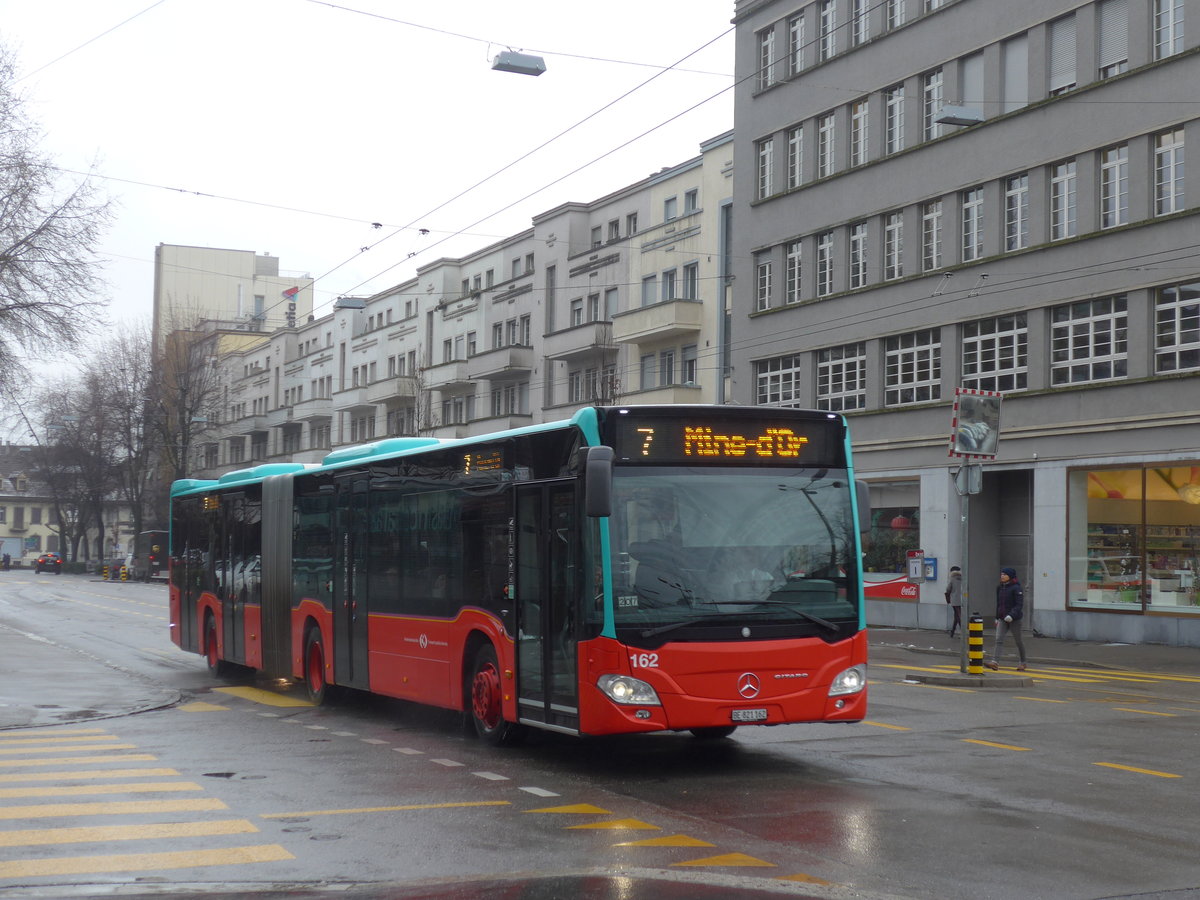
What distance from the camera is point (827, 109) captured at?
40.9 metres

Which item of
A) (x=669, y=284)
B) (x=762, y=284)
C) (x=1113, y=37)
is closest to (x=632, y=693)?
(x=1113, y=37)

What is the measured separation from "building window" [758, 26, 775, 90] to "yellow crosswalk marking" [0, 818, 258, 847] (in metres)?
37.1

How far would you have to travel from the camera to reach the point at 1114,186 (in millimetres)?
31641

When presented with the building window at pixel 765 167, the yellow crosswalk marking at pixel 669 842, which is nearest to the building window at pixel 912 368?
the building window at pixel 765 167

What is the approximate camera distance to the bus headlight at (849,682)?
37.6 ft

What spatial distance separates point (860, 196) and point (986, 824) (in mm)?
32072

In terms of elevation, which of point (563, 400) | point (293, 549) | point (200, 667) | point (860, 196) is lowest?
point (200, 667)

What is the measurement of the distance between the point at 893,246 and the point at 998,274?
14.5 ft

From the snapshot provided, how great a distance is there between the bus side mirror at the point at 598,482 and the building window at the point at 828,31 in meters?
32.3

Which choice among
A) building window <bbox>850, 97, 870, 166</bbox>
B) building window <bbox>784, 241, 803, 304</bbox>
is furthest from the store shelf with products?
building window <bbox>784, 241, 803, 304</bbox>

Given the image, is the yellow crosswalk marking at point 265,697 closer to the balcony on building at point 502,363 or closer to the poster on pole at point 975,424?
the poster on pole at point 975,424

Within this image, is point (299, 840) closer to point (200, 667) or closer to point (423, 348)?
point (200, 667)

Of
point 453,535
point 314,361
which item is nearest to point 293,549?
point 453,535

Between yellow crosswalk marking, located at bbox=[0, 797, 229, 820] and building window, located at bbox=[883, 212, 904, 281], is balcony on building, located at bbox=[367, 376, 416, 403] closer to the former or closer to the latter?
building window, located at bbox=[883, 212, 904, 281]
